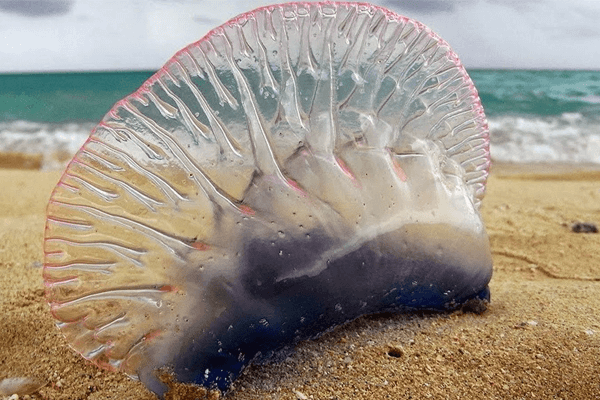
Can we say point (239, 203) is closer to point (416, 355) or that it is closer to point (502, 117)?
point (416, 355)

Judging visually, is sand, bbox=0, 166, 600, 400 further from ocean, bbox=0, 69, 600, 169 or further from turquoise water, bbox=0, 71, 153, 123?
turquoise water, bbox=0, 71, 153, 123

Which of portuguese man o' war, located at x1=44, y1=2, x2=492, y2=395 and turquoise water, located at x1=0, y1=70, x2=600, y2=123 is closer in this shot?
portuguese man o' war, located at x1=44, y1=2, x2=492, y2=395

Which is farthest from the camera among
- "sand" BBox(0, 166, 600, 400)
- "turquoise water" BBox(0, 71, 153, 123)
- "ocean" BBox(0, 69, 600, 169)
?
"turquoise water" BBox(0, 71, 153, 123)

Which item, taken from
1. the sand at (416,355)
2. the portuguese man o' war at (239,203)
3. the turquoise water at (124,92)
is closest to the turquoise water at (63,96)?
the turquoise water at (124,92)

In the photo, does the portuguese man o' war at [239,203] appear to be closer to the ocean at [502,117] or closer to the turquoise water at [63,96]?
the ocean at [502,117]

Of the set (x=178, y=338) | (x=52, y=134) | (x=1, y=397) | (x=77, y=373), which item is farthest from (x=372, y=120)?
(x=52, y=134)

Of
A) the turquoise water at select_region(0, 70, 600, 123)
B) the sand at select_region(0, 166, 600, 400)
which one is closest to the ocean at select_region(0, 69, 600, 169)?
the turquoise water at select_region(0, 70, 600, 123)

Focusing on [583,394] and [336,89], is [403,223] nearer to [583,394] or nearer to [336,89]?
[336,89]
